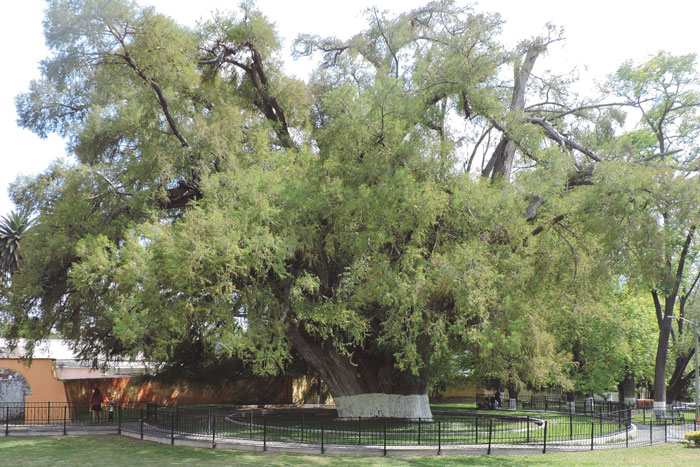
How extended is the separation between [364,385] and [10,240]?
3064 cm

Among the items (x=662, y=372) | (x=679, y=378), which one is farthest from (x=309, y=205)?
(x=679, y=378)

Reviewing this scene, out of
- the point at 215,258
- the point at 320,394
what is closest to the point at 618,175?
the point at 215,258

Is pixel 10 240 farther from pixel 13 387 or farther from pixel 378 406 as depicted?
pixel 378 406

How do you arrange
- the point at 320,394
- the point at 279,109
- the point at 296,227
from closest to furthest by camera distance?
1. the point at 296,227
2. the point at 279,109
3. the point at 320,394

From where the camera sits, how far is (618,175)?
57.1 ft

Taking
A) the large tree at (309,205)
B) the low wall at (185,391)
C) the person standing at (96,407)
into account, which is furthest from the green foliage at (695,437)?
the low wall at (185,391)

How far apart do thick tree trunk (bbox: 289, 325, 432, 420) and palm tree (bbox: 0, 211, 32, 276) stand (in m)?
26.5

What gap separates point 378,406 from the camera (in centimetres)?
2550

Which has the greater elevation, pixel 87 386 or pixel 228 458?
pixel 228 458

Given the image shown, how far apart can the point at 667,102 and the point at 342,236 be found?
2128 centimetres

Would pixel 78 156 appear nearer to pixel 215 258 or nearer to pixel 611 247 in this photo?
pixel 215 258

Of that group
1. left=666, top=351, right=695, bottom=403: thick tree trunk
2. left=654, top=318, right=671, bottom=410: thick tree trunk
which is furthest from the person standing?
left=666, top=351, right=695, bottom=403: thick tree trunk

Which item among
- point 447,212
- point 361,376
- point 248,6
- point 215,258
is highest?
point 248,6

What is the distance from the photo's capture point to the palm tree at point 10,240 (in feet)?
139
